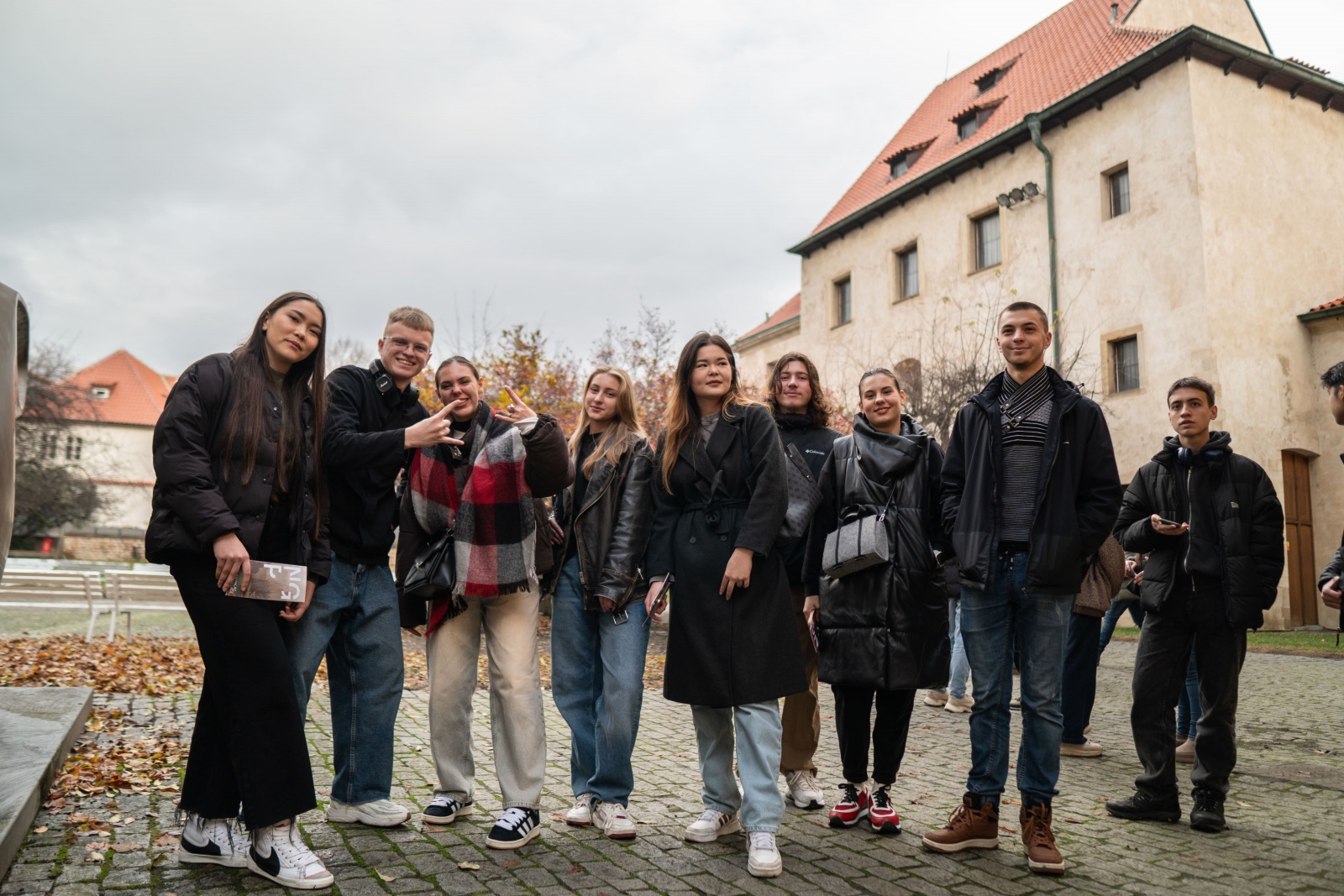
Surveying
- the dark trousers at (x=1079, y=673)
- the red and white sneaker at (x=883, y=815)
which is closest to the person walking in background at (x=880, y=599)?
the red and white sneaker at (x=883, y=815)

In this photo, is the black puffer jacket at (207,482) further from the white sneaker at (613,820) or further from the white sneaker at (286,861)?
the white sneaker at (613,820)

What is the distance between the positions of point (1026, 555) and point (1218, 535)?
4.43 ft

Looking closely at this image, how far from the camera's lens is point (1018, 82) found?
987 inches

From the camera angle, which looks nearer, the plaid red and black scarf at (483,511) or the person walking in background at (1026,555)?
the person walking in background at (1026,555)

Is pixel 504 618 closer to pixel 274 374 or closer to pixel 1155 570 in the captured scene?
pixel 274 374

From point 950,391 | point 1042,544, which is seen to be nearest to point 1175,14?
point 950,391

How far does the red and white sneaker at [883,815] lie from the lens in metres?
4.24

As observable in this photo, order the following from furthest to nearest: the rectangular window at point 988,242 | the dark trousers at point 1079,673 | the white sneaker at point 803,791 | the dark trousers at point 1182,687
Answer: the rectangular window at point 988,242 → the dark trousers at point 1079,673 → the white sneaker at point 803,791 → the dark trousers at point 1182,687

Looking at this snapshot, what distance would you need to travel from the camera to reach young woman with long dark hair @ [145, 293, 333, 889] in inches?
132

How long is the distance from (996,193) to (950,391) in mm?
7587

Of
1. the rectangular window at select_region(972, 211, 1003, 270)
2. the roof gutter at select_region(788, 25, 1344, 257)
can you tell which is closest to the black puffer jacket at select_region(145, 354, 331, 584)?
the roof gutter at select_region(788, 25, 1344, 257)

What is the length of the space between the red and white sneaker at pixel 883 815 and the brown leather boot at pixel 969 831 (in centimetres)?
20

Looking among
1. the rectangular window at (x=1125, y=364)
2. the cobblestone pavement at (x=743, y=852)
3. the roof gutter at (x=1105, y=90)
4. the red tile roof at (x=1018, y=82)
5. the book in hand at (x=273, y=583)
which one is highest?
the red tile roof at (x=1018, y=82)

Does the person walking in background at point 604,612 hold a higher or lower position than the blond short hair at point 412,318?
lower
